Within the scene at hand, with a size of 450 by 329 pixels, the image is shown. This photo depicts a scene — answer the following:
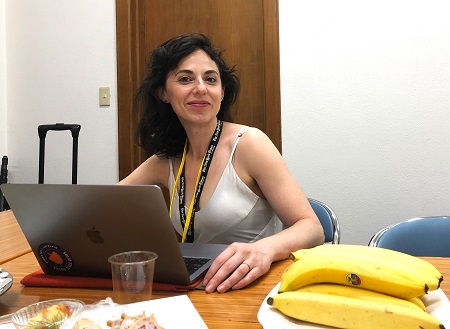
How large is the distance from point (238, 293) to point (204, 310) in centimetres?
11

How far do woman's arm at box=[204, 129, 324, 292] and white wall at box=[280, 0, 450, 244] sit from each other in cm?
122

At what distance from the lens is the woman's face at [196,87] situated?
5.42ft

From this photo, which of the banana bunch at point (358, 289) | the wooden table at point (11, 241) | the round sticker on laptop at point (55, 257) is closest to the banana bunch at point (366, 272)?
the banana bunch at point (358, 289)

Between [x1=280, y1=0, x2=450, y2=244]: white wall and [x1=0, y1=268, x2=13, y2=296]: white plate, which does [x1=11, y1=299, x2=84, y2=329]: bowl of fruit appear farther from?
[x1=280, y1=0, x2=450, y2=244]: white wall

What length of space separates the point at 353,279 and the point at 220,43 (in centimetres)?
247

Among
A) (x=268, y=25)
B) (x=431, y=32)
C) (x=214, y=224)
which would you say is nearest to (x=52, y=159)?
(x=268, y=25)

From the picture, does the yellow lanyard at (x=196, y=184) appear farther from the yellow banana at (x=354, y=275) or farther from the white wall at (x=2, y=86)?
the white wall at (x=2, y=86)

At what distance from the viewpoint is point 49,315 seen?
65 centimetres

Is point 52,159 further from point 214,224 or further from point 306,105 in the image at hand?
point 214,224

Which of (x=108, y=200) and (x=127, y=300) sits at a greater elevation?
(x=108, y=200)

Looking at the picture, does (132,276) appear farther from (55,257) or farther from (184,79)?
(184,79)

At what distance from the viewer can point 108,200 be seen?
85cm

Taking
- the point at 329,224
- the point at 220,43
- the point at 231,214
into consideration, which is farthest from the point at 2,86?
the point at 329,224

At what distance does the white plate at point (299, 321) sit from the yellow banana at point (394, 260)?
0.10 ft
